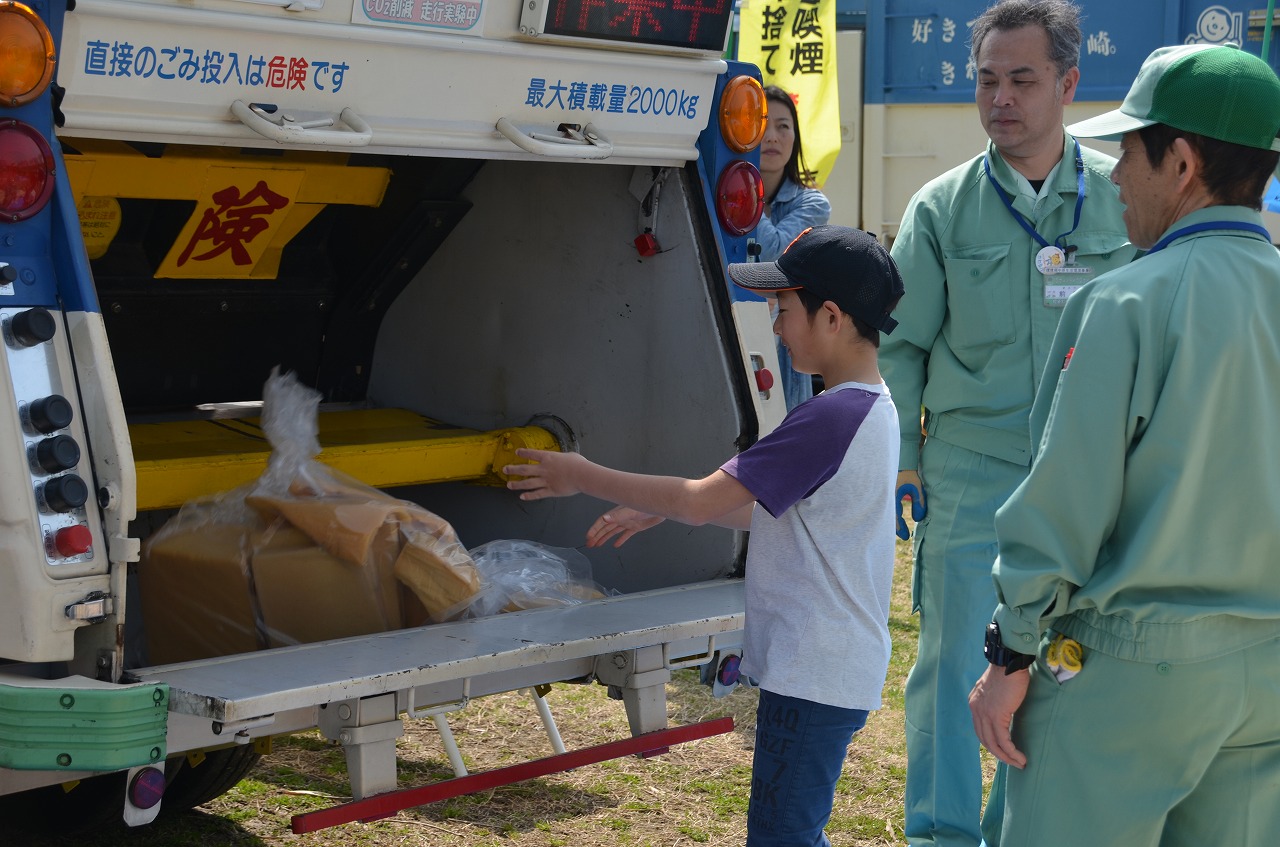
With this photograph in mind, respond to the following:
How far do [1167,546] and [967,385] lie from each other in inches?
54.9

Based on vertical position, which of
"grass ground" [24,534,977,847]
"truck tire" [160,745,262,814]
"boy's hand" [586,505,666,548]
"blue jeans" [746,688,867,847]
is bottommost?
"grass ground" [24,534,977,847]

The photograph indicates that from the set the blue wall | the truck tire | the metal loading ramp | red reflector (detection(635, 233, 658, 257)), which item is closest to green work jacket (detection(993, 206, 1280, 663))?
the metal loading ramp

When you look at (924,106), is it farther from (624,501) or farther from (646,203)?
(624,501)

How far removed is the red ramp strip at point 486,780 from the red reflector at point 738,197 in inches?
42.5

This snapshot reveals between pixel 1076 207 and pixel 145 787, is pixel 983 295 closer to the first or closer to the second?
pixel 1076 207

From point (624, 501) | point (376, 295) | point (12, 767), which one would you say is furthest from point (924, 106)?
A: point (12, 767)

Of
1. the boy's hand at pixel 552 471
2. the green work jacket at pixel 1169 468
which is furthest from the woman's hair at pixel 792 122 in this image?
the green work jacket at pixel 1169 468

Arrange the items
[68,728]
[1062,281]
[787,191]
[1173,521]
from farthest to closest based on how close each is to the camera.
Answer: [787,191], [1062,281], [68,728], [1173,521]

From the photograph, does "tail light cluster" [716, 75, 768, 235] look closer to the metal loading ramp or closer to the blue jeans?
the metal loading ramp

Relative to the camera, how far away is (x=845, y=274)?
7.64 ft

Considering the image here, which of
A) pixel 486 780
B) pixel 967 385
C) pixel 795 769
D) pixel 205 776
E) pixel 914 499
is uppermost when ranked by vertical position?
pixel 967 385

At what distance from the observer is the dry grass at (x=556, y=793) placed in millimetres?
3469

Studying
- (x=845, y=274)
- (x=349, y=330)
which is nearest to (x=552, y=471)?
(x=845, y=274)

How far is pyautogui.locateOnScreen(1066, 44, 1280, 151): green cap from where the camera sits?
183 centimetres
